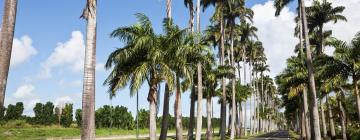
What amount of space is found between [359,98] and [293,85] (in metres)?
12.8

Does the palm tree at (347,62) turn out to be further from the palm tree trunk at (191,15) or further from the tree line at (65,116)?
the tree line at (65,116)

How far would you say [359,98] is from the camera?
85.0 feet

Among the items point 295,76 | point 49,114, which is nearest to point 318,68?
point 295,76

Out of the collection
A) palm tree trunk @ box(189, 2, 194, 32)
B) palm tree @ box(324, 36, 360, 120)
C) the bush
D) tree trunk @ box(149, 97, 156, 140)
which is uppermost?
palm tree trunk @ box(189, 2, 194, 32)

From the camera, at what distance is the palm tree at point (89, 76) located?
36.6ft

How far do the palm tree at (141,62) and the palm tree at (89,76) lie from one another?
21.4ft

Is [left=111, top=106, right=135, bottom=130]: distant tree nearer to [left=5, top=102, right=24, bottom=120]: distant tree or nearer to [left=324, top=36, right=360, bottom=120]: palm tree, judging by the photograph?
[left=5, top=102, right=24, bottom=120]: distant tree

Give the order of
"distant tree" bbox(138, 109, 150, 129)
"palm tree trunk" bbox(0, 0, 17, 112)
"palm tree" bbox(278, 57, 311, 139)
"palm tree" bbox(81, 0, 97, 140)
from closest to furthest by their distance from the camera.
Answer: "palm tree trunk" bbox(0, 0, 17, 112), "palm tree" bbox(81, 0, 97, 140), "palm tree" bbox(278, 57, 311, 139), "distant tree" bbox(138, 109, 150, 129)

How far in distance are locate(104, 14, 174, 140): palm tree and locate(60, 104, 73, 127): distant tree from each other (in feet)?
247

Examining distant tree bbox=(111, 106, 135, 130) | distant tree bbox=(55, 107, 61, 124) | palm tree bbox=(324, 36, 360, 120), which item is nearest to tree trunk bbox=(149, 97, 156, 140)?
palm tree bbox=(324, 36, 360, 120)

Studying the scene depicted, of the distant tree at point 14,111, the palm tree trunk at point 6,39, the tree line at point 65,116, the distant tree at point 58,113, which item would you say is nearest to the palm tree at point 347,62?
the palm tree trunk at point 6,39

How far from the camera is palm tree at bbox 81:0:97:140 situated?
11.1 m

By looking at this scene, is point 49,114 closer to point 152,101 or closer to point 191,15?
point 191,15

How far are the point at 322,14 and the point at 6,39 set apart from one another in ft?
126
